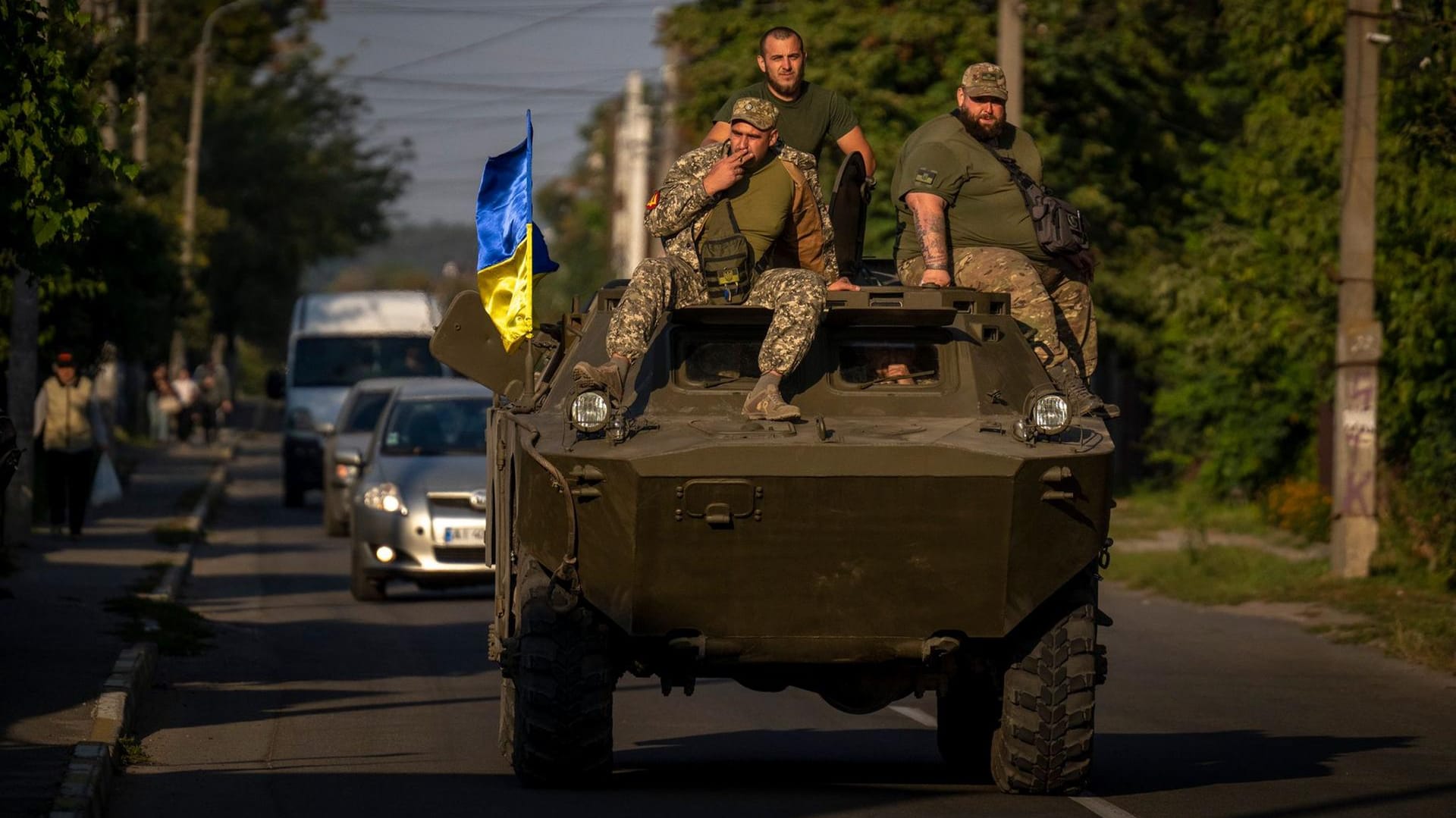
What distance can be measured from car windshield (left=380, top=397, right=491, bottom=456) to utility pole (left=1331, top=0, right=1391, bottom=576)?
24.2ft

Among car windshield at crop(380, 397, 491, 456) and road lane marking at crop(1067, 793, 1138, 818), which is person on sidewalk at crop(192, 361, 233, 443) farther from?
road lane marking at crop(1067, 793, 1138, 818)

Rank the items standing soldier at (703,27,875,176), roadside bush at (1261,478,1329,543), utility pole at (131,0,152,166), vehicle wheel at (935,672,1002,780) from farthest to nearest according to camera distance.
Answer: utility pole at (131,0,152,166)
roadside bush at (1261,478,1329,543)
standing soldier at (703,27,875,176)
vehicle wheel at (935,672,1002,780)

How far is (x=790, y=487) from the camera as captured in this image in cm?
880

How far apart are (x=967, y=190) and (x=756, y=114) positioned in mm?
1388

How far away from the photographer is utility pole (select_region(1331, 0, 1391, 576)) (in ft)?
65.0

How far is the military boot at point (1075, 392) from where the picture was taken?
31.2 ft

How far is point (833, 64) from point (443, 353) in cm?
2098

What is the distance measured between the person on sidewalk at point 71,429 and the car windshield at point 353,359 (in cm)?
769

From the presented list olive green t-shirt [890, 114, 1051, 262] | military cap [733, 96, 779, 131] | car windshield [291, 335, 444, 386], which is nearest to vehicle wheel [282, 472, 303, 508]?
car windshield [291, 335, 444, 386]

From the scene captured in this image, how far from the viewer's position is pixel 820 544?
8.92 meters

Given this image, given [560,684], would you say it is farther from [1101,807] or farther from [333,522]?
[333,522]

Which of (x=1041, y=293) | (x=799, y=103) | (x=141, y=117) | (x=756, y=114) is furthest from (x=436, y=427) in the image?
(x=141, y=117)

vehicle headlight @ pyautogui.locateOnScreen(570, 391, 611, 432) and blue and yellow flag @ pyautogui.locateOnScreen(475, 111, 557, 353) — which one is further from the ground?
blue and yellow flag @ pyautogui.locateOnScreen(475, 111, 557, 353)

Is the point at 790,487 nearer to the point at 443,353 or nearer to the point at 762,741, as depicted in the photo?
the point at 443,353
